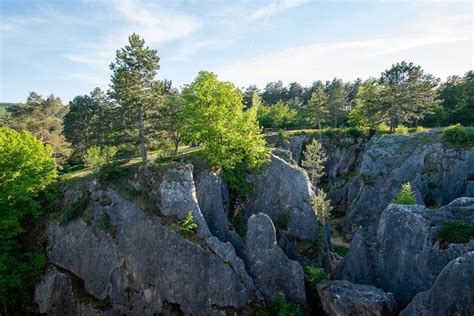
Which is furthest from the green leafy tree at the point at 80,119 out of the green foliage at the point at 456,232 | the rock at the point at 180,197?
the green foliage at the point at 456,232

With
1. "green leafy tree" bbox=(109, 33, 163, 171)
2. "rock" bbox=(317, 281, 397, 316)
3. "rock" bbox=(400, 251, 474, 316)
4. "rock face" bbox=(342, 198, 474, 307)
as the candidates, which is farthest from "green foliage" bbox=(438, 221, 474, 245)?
"green leafy tree" bbox=(109, 33, 163, 171)

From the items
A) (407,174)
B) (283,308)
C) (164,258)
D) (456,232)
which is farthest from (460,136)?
(164,258)

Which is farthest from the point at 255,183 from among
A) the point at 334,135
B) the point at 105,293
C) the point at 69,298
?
the point at 334,135

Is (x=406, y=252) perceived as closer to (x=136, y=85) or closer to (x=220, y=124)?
(x=220, y=124)

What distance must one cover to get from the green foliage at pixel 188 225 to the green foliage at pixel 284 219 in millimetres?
10448

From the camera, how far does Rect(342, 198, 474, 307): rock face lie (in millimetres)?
24344

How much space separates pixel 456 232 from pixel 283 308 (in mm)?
15739

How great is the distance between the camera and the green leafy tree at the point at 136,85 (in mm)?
33188

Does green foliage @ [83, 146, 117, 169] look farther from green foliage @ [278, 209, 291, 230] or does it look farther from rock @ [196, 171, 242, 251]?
green foliage @ [278, 209, 291, 230]

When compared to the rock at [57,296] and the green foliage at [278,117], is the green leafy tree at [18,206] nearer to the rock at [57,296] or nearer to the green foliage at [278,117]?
the rock at [57,296]

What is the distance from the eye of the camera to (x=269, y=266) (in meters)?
28.9

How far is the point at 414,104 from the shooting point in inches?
2178

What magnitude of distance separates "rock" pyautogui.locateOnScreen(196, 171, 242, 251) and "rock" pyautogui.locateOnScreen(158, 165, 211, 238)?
4.39 feet

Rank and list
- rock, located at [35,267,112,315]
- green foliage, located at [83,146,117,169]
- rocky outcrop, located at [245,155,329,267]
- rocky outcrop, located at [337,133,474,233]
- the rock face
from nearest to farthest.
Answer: the rock face, rock, located at [35,267,112,315], rocky outcrop, located at [245,155,329,267], rocky outcrop, located at [337,133,474,233], green foliage, located at [83,146,117,169]
